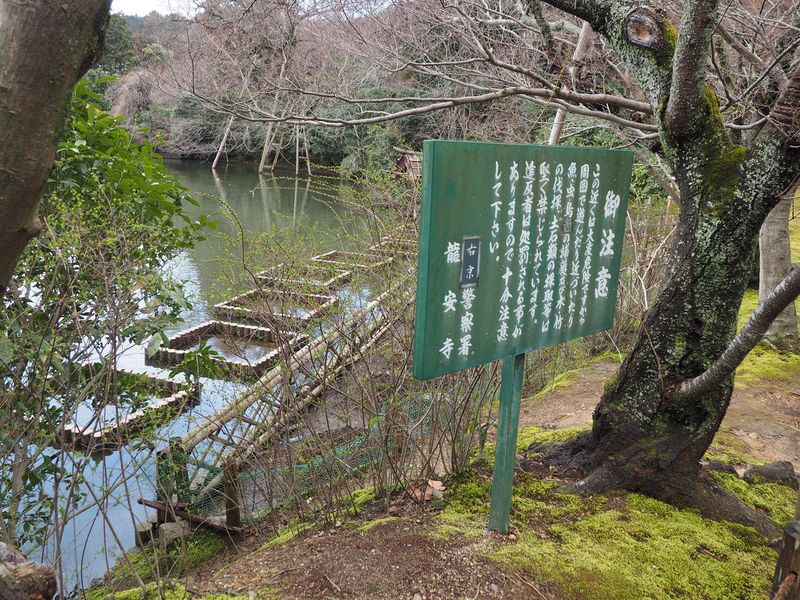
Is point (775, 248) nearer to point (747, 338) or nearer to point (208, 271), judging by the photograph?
point (747, 338)

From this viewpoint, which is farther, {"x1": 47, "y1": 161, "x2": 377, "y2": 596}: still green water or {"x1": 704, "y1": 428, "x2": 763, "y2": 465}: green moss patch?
{"x1": 47, "y1": 161, "x2": 377, "y2": 596}: still green water

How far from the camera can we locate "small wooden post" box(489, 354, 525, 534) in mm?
2600

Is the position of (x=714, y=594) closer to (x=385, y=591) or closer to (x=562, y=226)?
(x=385, y=591)

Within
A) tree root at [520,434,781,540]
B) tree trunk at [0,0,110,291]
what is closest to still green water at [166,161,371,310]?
tree root at [520,434,781,540]

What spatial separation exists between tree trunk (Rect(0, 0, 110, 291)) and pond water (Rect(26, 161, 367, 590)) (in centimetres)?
235

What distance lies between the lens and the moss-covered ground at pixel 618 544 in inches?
98.3

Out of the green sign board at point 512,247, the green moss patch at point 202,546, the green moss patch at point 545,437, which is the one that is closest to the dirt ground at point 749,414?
→ the green moss patch at point 545,437

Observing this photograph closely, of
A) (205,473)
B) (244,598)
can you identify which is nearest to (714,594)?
(244,598)

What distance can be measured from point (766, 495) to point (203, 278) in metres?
9.15

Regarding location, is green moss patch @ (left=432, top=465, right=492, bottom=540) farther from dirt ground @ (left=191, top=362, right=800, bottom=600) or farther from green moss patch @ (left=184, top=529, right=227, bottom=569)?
green moss patch @ (left=184, top=529, right=227, bottom=569)

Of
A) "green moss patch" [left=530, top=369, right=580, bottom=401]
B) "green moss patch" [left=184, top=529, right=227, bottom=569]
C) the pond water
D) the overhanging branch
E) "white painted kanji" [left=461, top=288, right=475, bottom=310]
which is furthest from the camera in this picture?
"green moss patch" [left=530, top=369, right=580, bottom=401]

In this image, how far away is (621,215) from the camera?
282cm

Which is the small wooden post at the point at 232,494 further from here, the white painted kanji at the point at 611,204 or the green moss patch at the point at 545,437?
the white painted kanji at the point at 611,204

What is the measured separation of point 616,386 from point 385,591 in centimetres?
155
